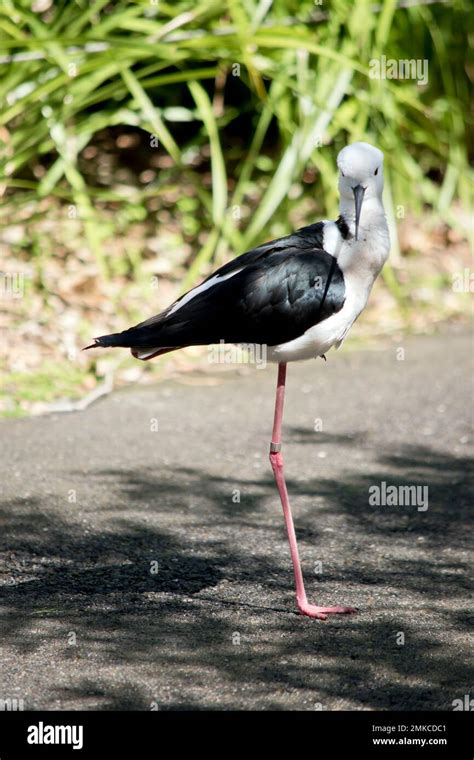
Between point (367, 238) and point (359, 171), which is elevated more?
point (359, 171)

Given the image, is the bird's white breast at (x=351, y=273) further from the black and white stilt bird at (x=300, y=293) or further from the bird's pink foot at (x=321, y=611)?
the bird's pink foot at (x=321, y=611)

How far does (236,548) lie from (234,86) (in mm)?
4946

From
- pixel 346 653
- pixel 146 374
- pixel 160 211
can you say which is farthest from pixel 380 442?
pixel 160 211

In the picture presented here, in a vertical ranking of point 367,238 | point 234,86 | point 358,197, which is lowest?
point 367,238

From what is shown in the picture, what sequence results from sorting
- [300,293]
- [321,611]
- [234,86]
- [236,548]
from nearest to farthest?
1. [321,611]
2. [300,293]
3. [236,548]
4. [234,86]

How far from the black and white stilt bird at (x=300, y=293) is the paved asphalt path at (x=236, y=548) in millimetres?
384

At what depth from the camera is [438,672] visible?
10.9 feet

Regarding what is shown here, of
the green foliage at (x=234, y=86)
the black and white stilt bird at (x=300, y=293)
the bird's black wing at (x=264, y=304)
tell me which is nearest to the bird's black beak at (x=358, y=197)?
the black and white stilt bird at (x=300, y=293)

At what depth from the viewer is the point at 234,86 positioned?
8.45 metres

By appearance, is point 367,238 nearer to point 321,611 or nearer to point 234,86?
point 321,611

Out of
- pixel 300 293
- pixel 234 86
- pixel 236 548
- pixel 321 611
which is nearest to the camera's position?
pixel 321 611

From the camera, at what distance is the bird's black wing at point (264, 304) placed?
3.86 m

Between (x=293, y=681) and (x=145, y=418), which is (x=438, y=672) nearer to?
(x=293, y=681)

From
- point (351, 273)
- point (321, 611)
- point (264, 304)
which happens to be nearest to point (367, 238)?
point (351, 273)
